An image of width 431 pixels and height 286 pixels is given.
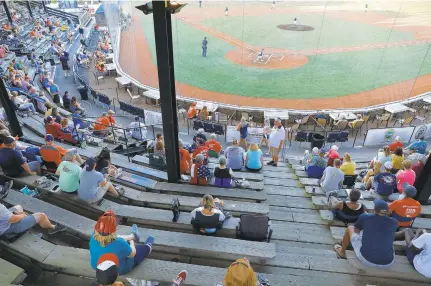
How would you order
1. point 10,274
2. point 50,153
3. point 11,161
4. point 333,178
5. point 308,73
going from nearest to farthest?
point 10,274
point 11,161
point 50,153
point 333,178
point 308,73

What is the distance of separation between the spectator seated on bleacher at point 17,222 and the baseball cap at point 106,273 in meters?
→ 2.07

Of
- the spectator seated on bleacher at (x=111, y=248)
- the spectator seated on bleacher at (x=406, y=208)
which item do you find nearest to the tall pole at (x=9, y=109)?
the spectator seated on bleacher at (x=111, y=248)

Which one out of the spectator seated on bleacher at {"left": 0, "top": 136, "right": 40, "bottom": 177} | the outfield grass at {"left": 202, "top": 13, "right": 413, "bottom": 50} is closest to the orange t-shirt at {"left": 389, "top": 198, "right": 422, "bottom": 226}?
the spectator seated on bleacher at {"left": 0, "top": 136, "right": 40, "bottom": 177}

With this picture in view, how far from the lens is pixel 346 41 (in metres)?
28.6

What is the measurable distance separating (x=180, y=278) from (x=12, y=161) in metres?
4.28

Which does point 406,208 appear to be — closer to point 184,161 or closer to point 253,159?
point 253,159

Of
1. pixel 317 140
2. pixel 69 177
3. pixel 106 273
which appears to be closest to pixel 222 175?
pixel 69 177

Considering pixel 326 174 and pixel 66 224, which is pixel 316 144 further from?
pixel 66 224

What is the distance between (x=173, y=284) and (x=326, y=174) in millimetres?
4396

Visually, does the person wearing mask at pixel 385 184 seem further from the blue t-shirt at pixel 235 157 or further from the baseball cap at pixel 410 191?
the blue t-shirt at pixel 235 157

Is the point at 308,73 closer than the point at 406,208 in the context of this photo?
No

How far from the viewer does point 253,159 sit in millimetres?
7973

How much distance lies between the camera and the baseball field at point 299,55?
18.7 meters

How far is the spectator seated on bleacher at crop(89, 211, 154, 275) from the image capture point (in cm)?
351
